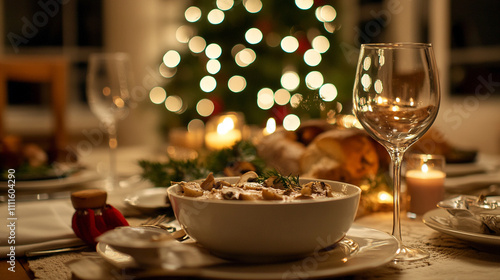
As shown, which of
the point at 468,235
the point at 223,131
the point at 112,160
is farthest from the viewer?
the point at 223,131

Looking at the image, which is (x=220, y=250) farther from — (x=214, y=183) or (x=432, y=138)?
(x=432, y=138)

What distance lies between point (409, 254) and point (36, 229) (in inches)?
21.7

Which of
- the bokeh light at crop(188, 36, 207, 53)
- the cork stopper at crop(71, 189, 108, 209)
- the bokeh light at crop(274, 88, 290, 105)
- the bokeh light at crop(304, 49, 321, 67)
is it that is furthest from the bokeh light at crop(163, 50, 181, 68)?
the cork stopper at crop(71, 189, 108, 209)

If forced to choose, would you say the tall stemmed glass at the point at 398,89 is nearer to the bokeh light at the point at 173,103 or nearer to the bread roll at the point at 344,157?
the bread roll at the point at 344,157

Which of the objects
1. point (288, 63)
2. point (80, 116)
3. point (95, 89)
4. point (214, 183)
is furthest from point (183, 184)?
point (80, 116)

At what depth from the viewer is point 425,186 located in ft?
3.05

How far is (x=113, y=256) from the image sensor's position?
1.86ft

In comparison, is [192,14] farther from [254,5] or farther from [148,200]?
[148,200]

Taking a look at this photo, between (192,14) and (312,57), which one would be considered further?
(192,14)

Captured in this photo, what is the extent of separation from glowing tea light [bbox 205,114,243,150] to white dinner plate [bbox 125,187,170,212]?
2.08 ft

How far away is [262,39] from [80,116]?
1.95 m

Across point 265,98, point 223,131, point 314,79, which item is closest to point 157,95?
point 265,98

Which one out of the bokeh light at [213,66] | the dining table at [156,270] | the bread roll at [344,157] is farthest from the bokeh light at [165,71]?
the bread roll at [344,157]

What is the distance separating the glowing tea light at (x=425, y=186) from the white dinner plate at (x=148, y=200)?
1.52 feet
